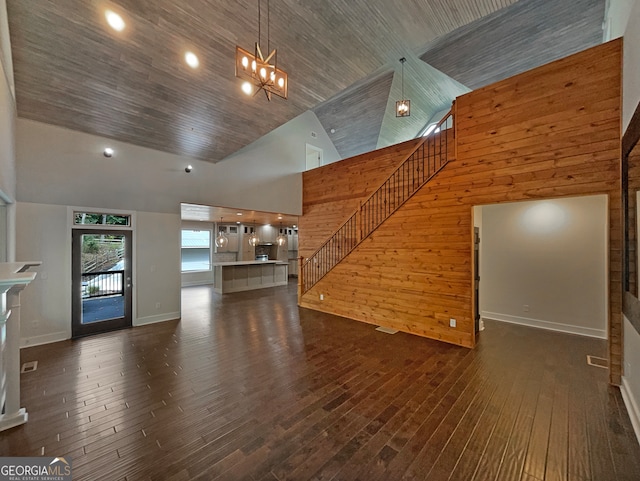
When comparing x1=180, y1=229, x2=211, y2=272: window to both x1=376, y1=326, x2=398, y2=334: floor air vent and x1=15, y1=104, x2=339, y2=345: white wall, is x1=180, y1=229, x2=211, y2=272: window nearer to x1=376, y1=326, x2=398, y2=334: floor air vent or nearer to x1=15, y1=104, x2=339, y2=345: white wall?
x1=15, y1=104, x2=339, y2=345: white wall

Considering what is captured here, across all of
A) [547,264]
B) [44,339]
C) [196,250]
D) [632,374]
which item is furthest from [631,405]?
[196,250]

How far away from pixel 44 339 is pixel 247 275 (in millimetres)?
5812

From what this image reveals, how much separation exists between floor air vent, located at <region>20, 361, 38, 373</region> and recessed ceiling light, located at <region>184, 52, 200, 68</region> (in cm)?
504

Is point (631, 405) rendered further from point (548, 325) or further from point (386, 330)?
point (386, 330)

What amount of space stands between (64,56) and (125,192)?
2.46 m

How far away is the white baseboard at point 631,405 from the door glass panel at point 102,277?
7839mm

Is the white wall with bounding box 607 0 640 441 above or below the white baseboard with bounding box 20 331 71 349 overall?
above

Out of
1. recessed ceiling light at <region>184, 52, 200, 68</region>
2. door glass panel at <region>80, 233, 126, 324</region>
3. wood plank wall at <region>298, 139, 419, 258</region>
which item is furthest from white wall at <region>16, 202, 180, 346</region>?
wood plank wall at <region>298, 139, 419, 258</region>

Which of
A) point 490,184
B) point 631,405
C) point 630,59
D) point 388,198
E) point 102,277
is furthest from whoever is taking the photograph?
point 388,198

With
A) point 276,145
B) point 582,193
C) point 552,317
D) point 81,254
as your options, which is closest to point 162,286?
point 81,254

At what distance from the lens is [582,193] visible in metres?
3.41

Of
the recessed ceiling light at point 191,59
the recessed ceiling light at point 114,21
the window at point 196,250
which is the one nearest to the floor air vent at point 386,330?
the recessed ceiling light at point 191,59

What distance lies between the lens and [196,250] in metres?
11.7

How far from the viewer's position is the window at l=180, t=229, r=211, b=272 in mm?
11320
